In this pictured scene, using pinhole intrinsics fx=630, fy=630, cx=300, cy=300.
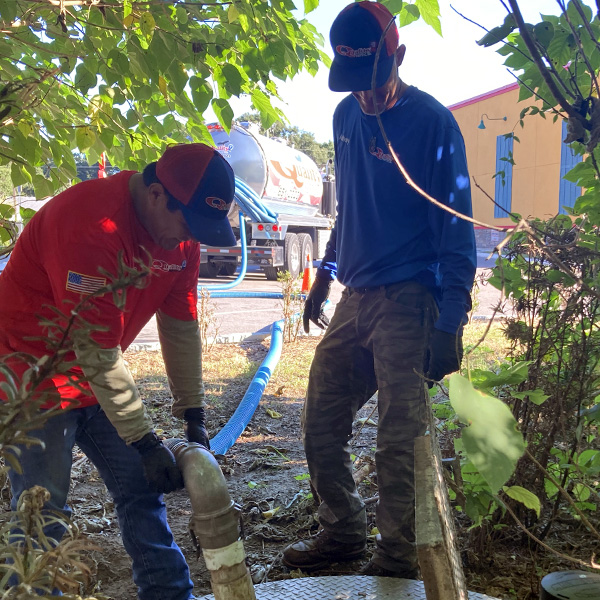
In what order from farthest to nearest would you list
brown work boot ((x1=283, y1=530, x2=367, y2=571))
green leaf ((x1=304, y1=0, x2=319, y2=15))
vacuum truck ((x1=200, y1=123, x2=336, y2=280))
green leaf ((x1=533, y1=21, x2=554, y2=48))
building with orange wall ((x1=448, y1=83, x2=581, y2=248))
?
building with orange wall ((x1=448, y1=83, x2=581, y2=248)) → vacuum truck ((x1=200, y1=123, x2=336, y2=280)) → brown work boot ((x1=283, y1=530, x2=367, y2=571)) → green leaf ((x1=304, y1=0, x2=319, y2=15)) → green leaf ((x1=533, y1=21, x2=554, y2=48))

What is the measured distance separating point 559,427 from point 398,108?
142 centimetres

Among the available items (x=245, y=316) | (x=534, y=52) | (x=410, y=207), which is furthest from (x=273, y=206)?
(x=534, y=52)

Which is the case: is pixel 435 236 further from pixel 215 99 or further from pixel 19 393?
pixel 19 393

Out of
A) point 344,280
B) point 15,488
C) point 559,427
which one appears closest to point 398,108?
point 344,280

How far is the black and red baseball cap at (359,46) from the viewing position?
2330 millimetres

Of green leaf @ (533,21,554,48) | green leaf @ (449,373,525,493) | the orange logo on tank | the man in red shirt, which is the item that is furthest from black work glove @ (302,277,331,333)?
the orange logo on tank

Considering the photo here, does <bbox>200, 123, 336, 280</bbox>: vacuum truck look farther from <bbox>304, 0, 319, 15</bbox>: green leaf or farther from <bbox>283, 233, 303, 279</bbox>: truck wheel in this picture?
<bbox>304, 0, 319, 15</bbox>: green leaf

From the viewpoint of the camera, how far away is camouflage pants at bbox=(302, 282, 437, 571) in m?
2.39

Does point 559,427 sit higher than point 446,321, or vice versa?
point 446,321

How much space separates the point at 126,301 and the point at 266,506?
6.21 ft

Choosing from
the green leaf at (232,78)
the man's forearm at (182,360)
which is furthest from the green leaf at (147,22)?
the man's forearm at (182,360)

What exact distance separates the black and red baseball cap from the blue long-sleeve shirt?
19 centimetres

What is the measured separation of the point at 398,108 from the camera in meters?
2.46

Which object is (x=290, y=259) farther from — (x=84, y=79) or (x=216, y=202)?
(x=216, y=202)
